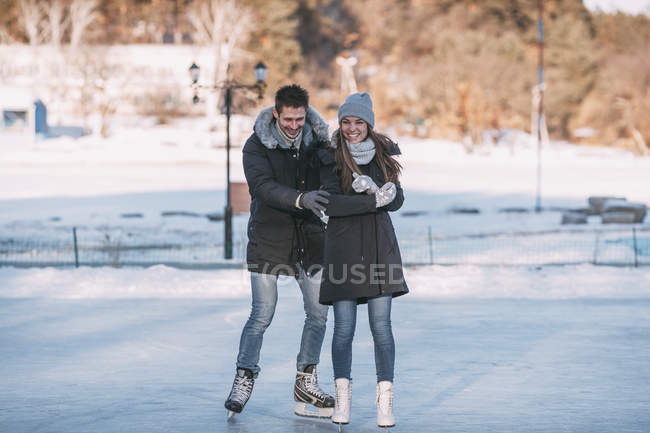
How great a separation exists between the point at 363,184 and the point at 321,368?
7.54 ft

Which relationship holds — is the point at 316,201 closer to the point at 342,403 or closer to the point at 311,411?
the point at 342,403

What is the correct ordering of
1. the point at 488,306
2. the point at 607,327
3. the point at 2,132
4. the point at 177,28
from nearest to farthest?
the point at 607,327 < the point at 488,306 < the point at 2,132 < the point at 177,28

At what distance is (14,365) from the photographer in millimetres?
6891

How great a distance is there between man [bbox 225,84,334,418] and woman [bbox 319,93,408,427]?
0.27 m

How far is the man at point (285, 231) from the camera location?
5117 millimetres

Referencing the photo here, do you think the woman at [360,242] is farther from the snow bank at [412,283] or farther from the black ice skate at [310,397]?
the snow bank at [412,283]

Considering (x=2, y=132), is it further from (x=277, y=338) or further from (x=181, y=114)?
(x=277, y=338)

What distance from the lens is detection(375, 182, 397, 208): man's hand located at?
4.76 metres

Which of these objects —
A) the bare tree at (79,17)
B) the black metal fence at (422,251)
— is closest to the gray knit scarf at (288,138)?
the black metal fence at (422,251)

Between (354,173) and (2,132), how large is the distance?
60.1 meters

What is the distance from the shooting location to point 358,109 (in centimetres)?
484

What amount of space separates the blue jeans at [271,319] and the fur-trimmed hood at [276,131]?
2.29 feet

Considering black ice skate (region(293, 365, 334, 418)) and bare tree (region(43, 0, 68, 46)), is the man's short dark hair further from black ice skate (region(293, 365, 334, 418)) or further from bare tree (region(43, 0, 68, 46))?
bare tree (region(43, 0, 68, 46))

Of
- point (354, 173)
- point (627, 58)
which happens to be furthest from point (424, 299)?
point (627, 58)
